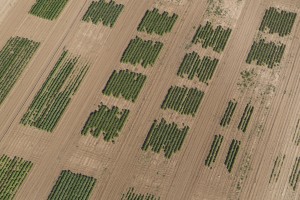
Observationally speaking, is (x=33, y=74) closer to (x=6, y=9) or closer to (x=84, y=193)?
(x=6, y=9)

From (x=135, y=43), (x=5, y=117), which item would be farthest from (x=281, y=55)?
(x=5, y=117)

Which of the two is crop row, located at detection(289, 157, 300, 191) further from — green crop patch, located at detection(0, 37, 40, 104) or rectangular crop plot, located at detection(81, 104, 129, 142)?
green crop patch, located at detection(0, 37, 40, 104)

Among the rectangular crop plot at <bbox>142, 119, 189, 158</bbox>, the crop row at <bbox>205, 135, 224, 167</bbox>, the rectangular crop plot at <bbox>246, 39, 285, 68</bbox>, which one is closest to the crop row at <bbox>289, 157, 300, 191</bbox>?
the crop row at <bbox>205, 135, 224, 167</bbox>

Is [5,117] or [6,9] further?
[6,9]

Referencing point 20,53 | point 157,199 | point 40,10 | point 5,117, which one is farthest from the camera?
point 40,10

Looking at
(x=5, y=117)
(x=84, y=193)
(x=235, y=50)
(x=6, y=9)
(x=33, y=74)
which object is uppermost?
(x=235, y=50)
